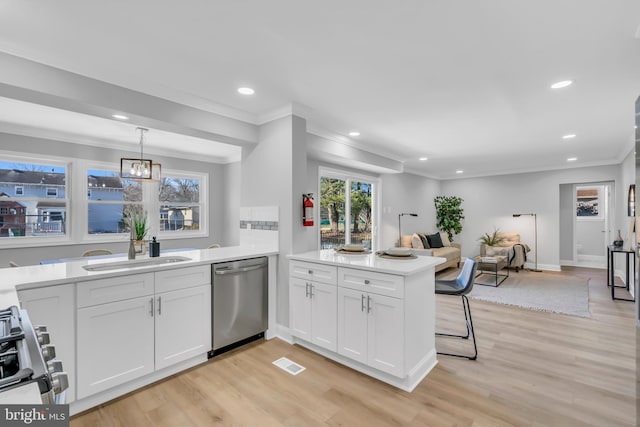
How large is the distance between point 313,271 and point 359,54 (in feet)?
6.18

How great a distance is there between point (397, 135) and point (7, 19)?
390cm

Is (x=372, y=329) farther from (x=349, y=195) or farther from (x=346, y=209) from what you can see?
(x=349, y=195)

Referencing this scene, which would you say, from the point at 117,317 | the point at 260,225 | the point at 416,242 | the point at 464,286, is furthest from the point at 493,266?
the point at 117,317

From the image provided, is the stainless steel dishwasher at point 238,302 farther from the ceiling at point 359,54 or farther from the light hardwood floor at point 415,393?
the ceiling at point 359,54

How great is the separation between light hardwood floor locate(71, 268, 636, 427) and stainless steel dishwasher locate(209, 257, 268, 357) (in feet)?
0.49

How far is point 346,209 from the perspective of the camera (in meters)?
5.77

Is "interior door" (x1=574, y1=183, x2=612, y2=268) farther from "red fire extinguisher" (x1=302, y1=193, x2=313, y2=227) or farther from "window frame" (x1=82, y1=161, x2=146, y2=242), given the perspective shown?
"window frame" (x1=82, y1=161, x2=146, y2=242)

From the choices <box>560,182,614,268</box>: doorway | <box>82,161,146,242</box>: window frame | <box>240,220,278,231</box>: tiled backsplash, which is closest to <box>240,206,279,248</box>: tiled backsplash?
<box>240,220,278,231</box>: tiled backsplash

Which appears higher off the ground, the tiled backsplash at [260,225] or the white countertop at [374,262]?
the tiled backsplash at [260,225]

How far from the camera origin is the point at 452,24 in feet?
5.97

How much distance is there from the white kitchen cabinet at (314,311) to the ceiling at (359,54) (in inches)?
72.9

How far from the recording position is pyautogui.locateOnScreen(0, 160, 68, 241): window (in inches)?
157

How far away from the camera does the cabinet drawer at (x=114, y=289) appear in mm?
2061

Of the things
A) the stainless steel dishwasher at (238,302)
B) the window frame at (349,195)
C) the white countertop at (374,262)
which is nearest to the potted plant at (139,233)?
the stainless steel dishwasher at (238,302)
